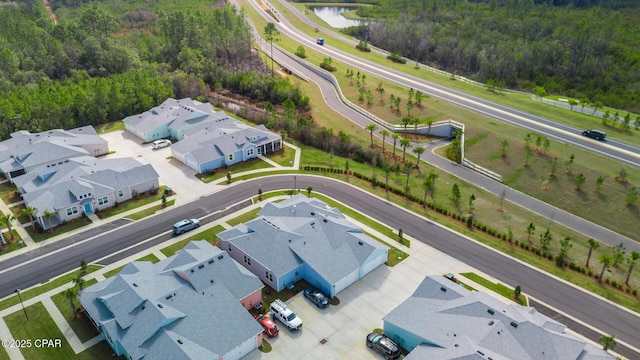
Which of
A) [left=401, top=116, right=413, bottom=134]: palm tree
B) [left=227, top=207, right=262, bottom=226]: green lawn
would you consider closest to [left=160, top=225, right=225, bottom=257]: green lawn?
[left=227, top=207, right=262, bottom=226]: green lawn

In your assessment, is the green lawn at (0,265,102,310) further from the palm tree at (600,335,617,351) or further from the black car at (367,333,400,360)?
the palm tree at (600,335,617,351)

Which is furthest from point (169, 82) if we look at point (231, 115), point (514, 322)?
point (514, 322)

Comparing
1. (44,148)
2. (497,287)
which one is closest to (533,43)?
(497,287)

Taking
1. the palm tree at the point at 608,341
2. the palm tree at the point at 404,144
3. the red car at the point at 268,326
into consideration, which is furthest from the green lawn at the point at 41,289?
the palm tree at the point at 608,341

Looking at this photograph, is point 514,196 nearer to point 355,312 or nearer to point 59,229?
point 355,312

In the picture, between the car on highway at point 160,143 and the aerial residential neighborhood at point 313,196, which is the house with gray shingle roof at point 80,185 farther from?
the car on highway at point 160,143

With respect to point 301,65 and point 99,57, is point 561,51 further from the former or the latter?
point 99,57
